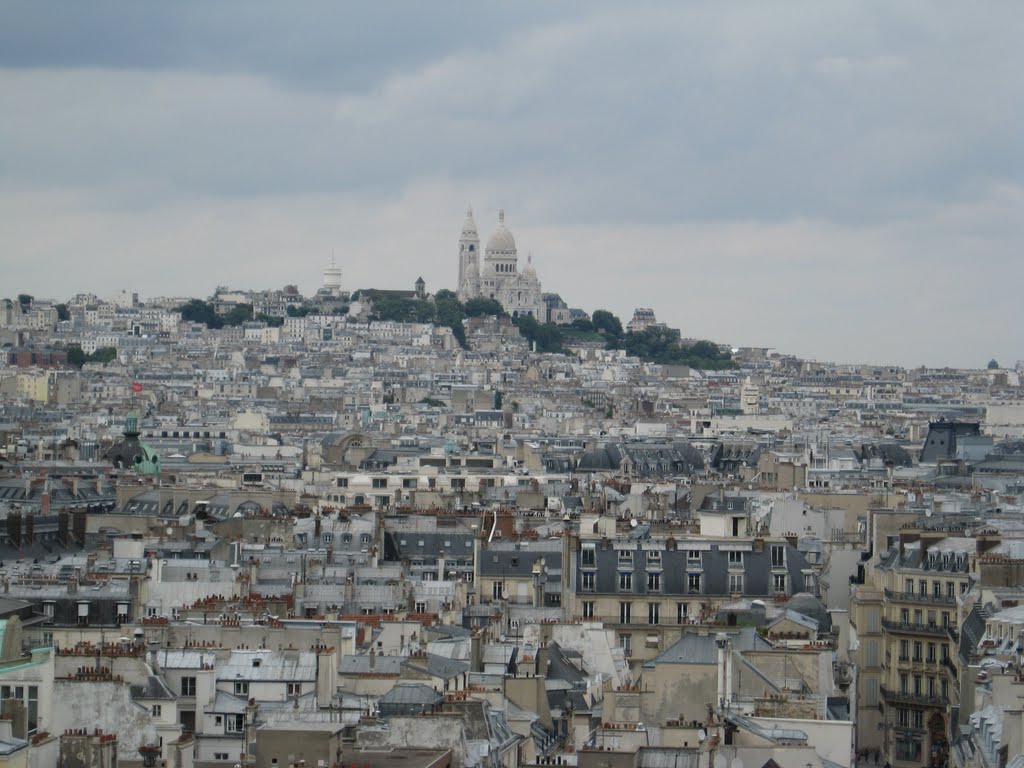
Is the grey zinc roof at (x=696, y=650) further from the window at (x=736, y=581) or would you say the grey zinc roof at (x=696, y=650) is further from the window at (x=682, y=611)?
the window at (x=736, y=581)

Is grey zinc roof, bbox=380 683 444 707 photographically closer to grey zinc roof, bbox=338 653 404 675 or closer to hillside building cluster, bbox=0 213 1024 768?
hillside building cluster, bbox=0 213 1024 768

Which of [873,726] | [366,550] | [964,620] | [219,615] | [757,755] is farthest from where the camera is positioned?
[366,550]

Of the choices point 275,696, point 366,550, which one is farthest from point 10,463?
point 275,696

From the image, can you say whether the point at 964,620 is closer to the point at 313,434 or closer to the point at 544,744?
Result: the point at 544,744

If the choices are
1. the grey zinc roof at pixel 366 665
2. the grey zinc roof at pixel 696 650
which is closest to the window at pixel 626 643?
the grey zinc roof at pixel 696 650

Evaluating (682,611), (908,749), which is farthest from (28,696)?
(682,611)
